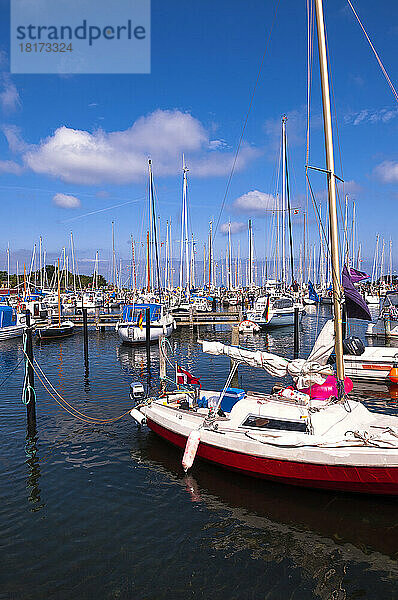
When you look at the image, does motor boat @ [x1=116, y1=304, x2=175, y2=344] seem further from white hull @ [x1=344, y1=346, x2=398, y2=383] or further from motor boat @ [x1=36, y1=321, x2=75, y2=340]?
white hull @ [x1=344, y1=346, x2=398, y2=383]

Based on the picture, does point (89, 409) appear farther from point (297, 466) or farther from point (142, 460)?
point (297, 466)

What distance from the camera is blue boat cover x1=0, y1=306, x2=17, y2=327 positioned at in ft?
139

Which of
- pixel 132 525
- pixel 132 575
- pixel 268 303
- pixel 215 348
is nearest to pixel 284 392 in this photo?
pixel 215 348

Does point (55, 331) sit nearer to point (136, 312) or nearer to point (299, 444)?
point (136, 312)

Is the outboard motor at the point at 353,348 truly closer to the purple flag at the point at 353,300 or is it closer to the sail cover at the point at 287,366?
the purple flag at the point at 353,300


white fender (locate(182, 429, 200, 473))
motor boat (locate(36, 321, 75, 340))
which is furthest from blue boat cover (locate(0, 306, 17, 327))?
white fender (locate(182, 429, 200, 473))

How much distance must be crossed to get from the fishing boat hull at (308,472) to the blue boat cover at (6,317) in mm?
35321

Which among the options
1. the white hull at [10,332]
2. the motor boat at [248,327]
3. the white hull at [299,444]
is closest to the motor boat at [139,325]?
the motor boat at [248,327]

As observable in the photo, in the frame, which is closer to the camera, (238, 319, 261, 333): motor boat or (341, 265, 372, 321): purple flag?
(341, 265, 372, 321): purple flag

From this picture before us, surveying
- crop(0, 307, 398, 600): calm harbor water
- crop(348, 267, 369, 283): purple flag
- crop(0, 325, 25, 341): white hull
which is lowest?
crop(0, 307, 398, 600): calm harbor water

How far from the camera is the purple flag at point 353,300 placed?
17234 mm

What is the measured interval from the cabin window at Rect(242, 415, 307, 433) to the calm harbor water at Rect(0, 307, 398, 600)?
5.31 ft

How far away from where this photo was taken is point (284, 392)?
1586 centimetres

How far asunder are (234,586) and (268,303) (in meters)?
43.2
